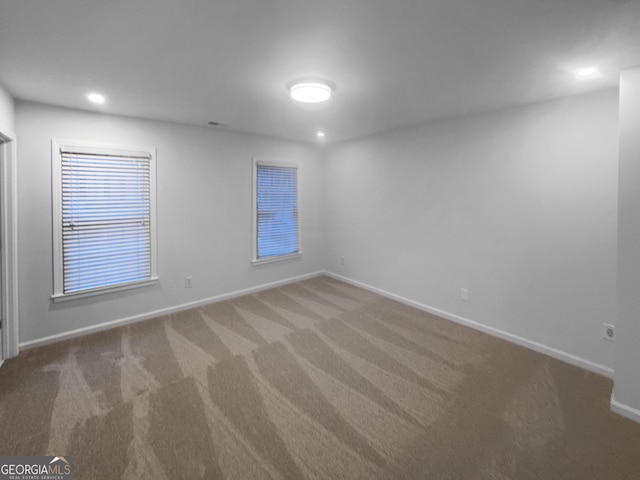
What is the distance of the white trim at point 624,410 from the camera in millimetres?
1989

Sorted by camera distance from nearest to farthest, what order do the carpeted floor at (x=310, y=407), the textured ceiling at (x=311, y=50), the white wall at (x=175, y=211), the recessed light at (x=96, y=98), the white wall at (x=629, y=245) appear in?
1. the textured ceiling at (x=311, y=50)
2. the carpeted floor at (x=310, y=407)
3. the white wall at (x=629, y=245)
4. the recessed light at (x=96, y=98)
5. the white wall at (x=175, y=211)

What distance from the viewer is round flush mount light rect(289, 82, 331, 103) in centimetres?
233

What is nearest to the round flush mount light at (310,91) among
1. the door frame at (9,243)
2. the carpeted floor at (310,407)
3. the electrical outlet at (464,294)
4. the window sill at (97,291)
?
the carpeted floor at (310,407)

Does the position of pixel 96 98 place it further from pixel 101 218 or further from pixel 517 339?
pixel 517 339

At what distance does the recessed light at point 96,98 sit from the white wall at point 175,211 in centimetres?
40

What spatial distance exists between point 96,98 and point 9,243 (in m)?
1.51

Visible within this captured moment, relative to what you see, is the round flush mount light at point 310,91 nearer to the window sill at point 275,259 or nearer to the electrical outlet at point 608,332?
the window sill at point 275,259

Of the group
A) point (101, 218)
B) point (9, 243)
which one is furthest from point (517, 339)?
point (9, 243)

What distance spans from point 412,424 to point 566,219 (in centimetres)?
226

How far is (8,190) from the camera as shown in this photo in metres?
2.56

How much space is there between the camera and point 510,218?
299cm

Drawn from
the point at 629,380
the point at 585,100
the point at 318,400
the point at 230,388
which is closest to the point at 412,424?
the point at 318,400

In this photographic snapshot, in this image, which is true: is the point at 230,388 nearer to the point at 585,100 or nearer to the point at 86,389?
the point at 86,389

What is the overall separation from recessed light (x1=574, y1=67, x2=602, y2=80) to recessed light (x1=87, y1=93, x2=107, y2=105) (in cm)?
387
